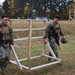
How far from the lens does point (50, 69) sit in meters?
9.10

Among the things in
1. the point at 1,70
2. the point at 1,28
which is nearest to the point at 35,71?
the point at 1,70

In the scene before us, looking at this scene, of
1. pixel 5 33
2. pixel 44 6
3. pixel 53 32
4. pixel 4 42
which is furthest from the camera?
pixel 44 6

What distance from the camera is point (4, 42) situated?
805 cm

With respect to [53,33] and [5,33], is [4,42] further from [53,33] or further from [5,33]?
[53,33]

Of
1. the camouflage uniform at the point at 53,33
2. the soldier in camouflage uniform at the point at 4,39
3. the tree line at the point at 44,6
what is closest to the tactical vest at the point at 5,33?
the soldier in camouflage uniform at the point at 4,39

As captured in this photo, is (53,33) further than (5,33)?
Yes

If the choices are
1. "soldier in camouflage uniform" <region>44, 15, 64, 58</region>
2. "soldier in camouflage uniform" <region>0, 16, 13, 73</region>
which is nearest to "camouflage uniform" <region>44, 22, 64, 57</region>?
"soldier in camouflage uniform" <region>44, 15, 64, 58</region>

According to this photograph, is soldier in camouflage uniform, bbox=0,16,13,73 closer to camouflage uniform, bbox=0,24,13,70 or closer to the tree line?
camouflage uniform, bbox=0,24,13,70

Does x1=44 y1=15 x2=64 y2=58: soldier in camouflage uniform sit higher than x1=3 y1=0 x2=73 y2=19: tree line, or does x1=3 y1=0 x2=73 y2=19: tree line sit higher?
x1=44 y1=15 x2=64 y2=58: soldier in camouflage uniform

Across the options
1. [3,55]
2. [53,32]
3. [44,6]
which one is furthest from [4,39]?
[44,6]

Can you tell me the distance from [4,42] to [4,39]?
0.12 meters

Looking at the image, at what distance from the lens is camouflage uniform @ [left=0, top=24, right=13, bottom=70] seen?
7934 millimetres

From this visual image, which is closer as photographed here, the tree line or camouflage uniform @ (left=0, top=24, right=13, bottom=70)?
camouflage uniform @ (left=0, top=24, right=13, bottom=70)

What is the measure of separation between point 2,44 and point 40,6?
162 feet
